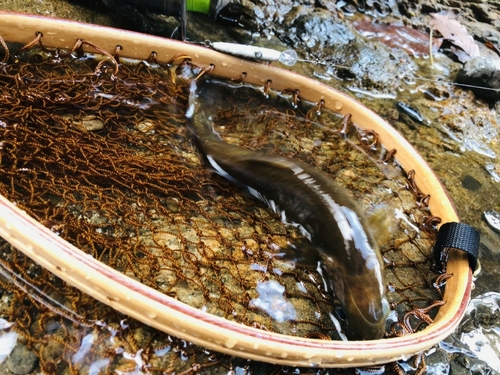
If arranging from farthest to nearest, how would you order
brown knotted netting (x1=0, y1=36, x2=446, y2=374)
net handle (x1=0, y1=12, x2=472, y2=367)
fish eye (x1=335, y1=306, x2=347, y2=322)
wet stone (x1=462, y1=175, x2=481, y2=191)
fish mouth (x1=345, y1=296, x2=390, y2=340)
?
wet stone (x1=462, y1=175, x2=481, y2=191), fish eye (x1=335, y1=306, x2=347, y2=322), fish mouth (x1=345, y1=296, x2=390, y2=340), brown knotted netting (x1=0, y1=36, x2=446, y2=374), net handle (x1=0, y1=12, x2=472, y2=367)

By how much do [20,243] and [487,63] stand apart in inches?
189

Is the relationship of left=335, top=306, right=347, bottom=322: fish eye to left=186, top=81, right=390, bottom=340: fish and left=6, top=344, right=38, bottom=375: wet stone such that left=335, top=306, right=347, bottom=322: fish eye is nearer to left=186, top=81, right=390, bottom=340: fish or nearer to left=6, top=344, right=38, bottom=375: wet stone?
left=186, top=81, right=390, bottom=340: fish

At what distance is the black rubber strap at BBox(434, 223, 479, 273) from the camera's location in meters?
2.41

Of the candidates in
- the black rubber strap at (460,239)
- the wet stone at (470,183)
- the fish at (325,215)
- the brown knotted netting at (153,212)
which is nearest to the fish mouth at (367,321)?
the fish at (325,215)

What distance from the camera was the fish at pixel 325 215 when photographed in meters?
2.28

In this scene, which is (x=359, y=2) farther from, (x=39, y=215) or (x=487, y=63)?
(x=39, y=215)

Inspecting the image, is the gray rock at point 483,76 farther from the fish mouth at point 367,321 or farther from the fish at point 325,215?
the fish mouth at point 367,321

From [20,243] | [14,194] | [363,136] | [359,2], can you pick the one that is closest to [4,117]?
[14,194]

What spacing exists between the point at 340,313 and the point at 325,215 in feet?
2.01

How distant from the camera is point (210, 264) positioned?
2453 mm

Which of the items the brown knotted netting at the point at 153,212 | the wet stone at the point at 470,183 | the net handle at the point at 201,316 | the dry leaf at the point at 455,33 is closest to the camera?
the net handle at the point at 201,316

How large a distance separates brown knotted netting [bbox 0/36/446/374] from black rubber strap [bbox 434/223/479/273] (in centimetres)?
27

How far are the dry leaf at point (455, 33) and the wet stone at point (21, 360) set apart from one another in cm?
558

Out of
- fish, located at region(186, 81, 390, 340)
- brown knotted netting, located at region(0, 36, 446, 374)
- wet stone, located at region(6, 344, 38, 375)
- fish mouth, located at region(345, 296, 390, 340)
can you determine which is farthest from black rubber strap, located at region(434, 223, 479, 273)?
wet stone, located at region(6, 344, 38, 375)
